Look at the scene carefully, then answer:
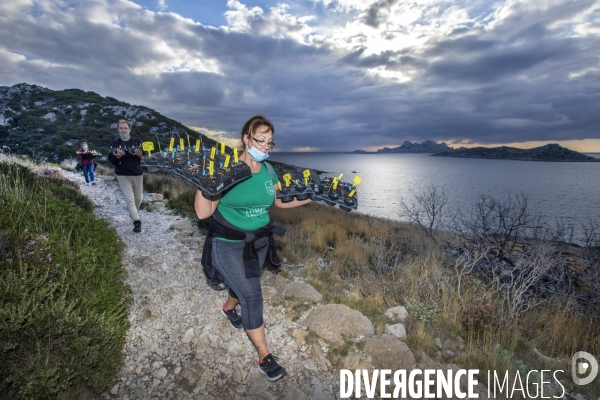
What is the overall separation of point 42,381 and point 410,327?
420 cm

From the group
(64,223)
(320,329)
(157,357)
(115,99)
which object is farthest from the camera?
(115,99)

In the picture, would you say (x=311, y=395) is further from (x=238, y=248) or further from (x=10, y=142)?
(x=10, y=142)

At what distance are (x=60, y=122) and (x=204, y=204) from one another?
53795 mm

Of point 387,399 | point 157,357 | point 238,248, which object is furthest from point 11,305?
point 387,399

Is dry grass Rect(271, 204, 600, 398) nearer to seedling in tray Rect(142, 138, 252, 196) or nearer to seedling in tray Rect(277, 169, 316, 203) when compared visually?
seedling in tray Rect(277, 169, 316, 203)

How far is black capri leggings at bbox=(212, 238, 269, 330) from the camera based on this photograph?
285 cm

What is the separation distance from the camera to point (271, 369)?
303cm

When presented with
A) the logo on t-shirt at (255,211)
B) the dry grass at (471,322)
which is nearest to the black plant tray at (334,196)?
the logo on t-shirt at (255,211)

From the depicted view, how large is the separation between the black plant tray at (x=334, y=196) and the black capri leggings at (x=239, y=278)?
1.18 metres

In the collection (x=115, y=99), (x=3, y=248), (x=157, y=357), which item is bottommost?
(x=157, y=357)

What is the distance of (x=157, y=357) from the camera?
3.35m

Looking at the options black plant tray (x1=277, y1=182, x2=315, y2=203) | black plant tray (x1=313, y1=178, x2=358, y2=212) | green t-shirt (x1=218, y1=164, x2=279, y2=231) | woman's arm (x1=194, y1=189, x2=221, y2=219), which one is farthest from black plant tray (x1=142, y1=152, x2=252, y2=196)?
black plant tray (x1=313, y1=178, x2=358, y2=212)

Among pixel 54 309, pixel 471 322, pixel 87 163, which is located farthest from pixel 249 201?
pixel 87 163

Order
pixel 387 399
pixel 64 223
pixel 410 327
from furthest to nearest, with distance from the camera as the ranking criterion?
pixel 64 223 < pixel 410 327 < pixel 387 399
